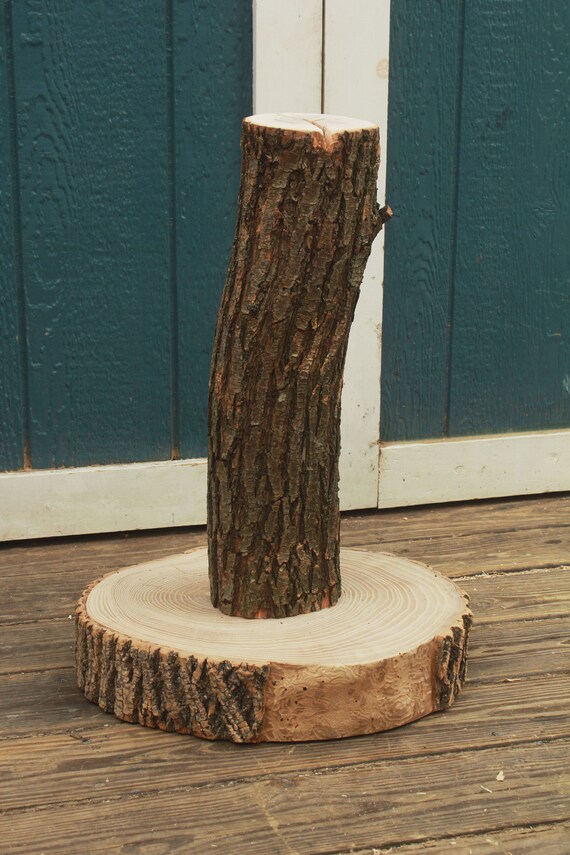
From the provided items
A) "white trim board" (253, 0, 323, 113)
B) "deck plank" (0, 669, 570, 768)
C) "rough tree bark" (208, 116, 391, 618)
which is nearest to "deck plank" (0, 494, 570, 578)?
"deck plank" (0, 669, 570, 768)

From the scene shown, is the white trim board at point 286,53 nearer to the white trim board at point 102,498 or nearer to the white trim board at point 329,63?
the white trim board at point 329,63

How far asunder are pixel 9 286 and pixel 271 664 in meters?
1.26

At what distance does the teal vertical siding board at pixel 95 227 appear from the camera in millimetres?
2463

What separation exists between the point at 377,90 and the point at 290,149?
1051 millimetres

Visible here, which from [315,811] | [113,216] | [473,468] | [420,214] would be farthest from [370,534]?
[315,811]

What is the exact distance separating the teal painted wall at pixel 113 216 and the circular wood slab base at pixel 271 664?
0.80 m

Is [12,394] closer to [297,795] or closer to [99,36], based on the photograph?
[99,36]

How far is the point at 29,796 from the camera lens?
160 cm

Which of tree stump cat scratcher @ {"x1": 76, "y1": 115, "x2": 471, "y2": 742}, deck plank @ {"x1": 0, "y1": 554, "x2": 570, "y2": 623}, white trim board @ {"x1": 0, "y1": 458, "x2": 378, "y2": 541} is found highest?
tree stump cat scratcher @ {"x1": 76, "y1": 115, "x2": 471, "y2": 742}

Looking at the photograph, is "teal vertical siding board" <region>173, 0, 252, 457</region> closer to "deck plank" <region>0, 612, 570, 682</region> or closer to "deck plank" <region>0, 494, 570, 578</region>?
"deck plank" <region>0, 494, 570, 578</region>

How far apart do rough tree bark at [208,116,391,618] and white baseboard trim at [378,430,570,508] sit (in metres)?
0.97

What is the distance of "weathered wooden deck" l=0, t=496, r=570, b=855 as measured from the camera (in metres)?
1.50

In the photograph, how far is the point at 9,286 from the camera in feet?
8.30

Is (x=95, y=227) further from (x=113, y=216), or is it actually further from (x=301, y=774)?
(x=301, y=774)
